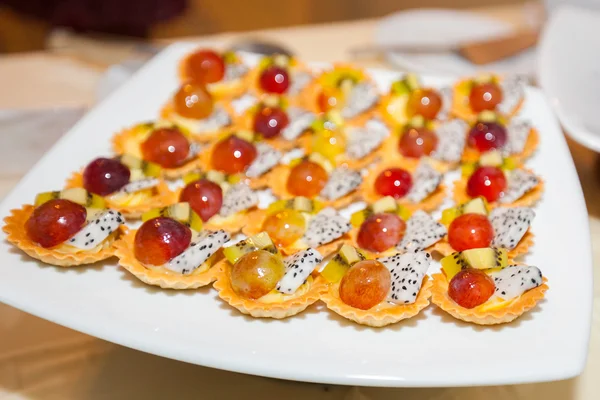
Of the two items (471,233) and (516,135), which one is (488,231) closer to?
(471,233)

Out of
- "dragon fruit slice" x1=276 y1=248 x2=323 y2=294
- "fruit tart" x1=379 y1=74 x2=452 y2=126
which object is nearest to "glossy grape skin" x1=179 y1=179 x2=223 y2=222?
"dragon fruit slice" x1=276 y1=248 x2=323 y2=294

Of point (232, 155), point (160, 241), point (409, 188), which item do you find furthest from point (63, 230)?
point (409, 188)

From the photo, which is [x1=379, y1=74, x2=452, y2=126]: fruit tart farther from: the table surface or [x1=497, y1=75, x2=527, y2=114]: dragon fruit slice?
the table surface

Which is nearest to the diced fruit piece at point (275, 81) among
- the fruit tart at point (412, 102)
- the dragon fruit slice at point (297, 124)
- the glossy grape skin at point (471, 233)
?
the dragon fruit slice at point (297, 124)

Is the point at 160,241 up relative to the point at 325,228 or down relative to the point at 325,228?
up

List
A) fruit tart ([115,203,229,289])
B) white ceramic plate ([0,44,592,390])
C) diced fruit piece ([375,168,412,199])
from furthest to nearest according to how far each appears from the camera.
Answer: diced fruit piece ([375,168,412,199]), fruit tart ([115,203,229,289]), white ceramic plate ([0,44,592,390])

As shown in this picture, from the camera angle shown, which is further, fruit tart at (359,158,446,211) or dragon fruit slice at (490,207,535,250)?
fruit tart at (359,158,446,211)

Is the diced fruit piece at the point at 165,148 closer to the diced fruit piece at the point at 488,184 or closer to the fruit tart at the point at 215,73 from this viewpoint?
the fruit tart at the point at 215,73
